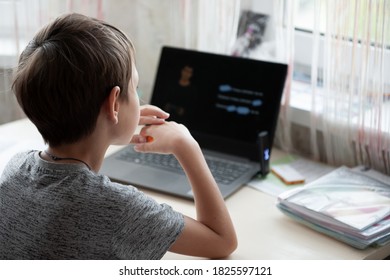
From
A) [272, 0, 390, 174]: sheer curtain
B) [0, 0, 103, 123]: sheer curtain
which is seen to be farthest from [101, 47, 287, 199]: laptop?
[0, 0, 103, 123]: sheer curtain

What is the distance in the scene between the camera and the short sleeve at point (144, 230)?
1.17 m

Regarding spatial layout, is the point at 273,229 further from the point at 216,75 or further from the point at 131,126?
the point at 216,75

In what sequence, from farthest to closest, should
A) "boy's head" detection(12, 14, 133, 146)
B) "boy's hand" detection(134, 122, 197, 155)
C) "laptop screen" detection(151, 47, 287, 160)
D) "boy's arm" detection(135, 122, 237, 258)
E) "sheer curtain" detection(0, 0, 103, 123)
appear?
"sheer curtain" detection(0, 0, 103, 123), "laptop screen" detection(151, 47, 287, 160), "boy's hand" detection(134, 122, 197, 155), "boy's arm" detection(135, 122, 237, 258), "boy's head" detection(12, 14, 133, 146)

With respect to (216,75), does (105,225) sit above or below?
below

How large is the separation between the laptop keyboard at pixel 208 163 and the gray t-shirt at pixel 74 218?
19.1 inches

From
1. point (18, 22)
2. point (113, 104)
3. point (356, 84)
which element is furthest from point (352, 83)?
point (18, 22)

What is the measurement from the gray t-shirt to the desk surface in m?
0.18

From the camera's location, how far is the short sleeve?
45.9 inches

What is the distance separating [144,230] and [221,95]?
706 millimetres

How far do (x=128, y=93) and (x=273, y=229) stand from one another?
46cm

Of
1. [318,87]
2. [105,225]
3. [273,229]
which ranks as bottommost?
[273,229]

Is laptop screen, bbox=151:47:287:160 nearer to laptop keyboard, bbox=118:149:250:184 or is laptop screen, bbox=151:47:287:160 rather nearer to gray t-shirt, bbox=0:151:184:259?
laptop keyboard, bbox=118:149:250:184
